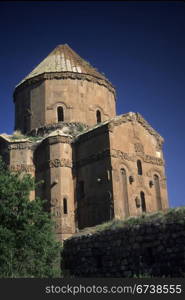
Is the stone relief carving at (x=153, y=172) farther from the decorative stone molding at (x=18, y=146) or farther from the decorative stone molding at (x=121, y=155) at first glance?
the decorative stone molding at (x=18, y=146)

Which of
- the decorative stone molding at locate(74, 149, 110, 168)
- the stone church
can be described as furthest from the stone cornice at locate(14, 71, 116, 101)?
the decorative stone molding at locate(74, 149, 110, 168)

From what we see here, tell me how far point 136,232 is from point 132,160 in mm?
12129

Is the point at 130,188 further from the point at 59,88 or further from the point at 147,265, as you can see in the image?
the point at 147,265

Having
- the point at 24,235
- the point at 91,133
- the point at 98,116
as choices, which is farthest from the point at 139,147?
the point at 24,235

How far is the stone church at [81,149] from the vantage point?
72.1 ft

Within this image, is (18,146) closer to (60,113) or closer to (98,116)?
(60,113)

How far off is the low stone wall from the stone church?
26.1 feet

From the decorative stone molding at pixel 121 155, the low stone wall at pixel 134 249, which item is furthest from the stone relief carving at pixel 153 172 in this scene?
the low stone wall at pixel 134 249

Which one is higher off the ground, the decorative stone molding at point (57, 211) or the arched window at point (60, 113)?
the arched window at point (60, 113)

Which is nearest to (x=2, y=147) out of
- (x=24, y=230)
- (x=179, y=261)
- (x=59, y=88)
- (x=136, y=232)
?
(x=59, y=88)

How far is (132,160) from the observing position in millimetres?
23219

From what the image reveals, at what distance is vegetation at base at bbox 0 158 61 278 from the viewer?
11930mm

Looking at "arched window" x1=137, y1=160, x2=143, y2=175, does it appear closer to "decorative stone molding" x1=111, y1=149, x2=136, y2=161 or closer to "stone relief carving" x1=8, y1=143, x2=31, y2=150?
"decorative stone molding" x1=111, y1=149, x2=136, y2=161

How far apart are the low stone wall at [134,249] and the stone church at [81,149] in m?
7.96
